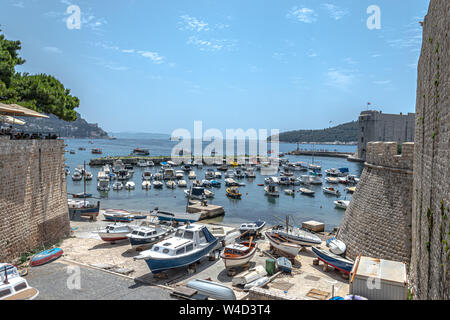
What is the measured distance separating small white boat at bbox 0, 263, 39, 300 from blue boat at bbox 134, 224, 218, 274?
429cm

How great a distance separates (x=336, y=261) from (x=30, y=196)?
51.2 feet

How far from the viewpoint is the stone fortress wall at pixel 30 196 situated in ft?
47.4

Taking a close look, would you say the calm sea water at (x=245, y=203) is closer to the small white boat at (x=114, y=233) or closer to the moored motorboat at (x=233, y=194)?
the moored motorboat at (x=233, y=194)

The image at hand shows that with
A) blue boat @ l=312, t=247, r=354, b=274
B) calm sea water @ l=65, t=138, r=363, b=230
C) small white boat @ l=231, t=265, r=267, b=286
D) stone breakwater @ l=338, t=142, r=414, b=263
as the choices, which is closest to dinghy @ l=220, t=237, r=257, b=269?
small white boat @ l=231, t=265, r=267, b=286

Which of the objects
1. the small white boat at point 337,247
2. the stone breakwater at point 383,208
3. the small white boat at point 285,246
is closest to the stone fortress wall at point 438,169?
the stone breakwater at point 383,208

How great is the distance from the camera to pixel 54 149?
62.4 feet

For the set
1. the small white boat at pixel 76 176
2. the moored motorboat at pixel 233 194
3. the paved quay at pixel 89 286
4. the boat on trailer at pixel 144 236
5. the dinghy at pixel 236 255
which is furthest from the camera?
the small white boat at pixel 76 176

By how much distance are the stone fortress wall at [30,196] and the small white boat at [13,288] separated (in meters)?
4.08

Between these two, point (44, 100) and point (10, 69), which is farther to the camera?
point (44, 100)

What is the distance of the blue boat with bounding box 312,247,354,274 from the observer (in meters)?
14.4

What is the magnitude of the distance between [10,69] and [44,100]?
2.68 meters
